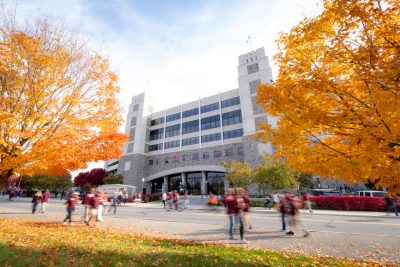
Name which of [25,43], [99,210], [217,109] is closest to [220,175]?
[217,109]

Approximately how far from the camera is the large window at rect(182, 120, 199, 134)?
50.3 metres

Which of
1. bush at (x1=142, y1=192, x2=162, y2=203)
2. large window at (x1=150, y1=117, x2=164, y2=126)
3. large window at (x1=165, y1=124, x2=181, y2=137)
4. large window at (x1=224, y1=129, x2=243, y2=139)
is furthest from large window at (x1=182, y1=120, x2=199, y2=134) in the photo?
bush at (x1=142, y1=192, x2=162, y2=203)

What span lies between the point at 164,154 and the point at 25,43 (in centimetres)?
4431

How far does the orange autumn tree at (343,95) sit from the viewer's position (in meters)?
4.53

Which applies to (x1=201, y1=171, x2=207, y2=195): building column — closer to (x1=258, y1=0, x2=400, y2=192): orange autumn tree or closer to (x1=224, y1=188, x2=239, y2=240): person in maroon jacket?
(x1=224, y1=188, x2=239, y2=240): person in maroon jacket

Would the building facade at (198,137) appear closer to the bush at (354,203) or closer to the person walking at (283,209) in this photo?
the bush at (354,203)

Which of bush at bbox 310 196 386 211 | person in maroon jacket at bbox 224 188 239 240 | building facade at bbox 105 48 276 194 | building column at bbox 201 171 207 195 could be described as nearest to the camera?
person in maroon jacket at bbox 224 188 239 240

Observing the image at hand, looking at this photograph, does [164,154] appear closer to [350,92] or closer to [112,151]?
[112,151]

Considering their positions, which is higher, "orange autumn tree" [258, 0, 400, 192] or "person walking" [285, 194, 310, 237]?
"orange autumn tree" [258, 0, 400, 192]

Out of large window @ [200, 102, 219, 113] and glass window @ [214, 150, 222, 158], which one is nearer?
glass window @ [214, 150, 222, 158]

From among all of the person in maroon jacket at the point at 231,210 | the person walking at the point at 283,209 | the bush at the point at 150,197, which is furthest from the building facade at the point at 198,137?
the person in maroon jacket at the point at 231,210

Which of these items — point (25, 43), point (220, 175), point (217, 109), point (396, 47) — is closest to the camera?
point (396, 47)

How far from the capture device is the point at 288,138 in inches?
236

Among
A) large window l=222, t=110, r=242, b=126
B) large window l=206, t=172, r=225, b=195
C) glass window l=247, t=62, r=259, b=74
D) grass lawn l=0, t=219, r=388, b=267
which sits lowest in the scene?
grass lawn l=0, t=219, r=388, b=267
